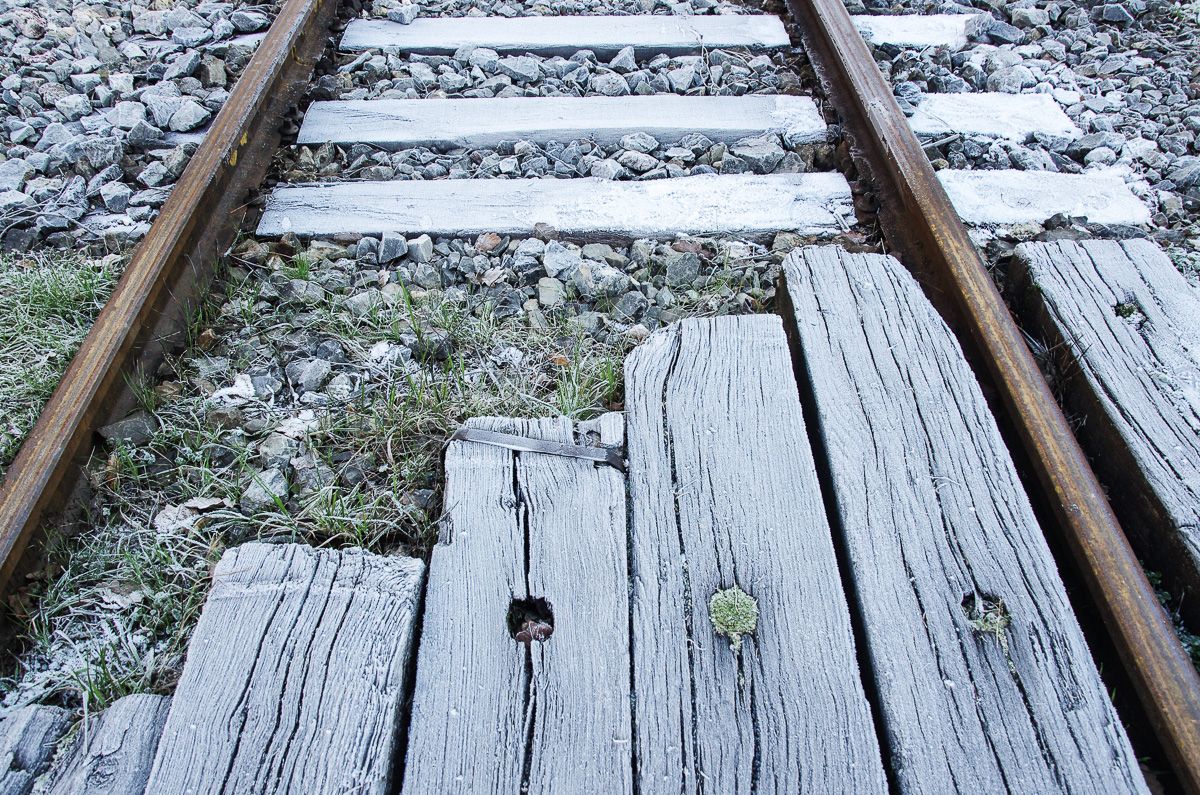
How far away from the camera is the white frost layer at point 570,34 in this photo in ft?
12.2

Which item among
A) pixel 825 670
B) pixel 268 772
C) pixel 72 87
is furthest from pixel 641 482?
pixel 72 87

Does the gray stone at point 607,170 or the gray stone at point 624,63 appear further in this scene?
the gray stone at point 624,63

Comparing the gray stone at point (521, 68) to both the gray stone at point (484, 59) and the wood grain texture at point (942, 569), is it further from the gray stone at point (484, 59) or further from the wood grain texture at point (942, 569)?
Answer: the wood grain texture at point (942, 569)

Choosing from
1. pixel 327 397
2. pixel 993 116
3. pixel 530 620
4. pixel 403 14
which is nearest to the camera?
pixel 530 620

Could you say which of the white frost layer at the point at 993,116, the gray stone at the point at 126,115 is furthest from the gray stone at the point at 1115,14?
the gray stone at the point at 126,115

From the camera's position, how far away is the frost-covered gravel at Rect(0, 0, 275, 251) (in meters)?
2.87

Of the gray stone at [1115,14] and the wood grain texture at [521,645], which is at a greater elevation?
the gray stone at [1115,14]

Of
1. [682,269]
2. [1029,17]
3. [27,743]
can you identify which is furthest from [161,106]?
[1029,17]

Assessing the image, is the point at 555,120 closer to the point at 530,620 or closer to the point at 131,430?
the point at 131,430

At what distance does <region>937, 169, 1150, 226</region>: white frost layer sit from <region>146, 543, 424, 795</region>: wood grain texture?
86.4 inches

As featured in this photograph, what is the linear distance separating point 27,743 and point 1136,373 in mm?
2379

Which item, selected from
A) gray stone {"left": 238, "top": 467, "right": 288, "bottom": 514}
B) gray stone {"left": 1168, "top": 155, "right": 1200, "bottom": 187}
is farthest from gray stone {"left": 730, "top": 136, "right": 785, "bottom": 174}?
gray stone {"left": 238, "top": 467, "right": 288, "bottom": 514}

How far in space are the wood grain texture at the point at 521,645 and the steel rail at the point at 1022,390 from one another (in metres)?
0.87

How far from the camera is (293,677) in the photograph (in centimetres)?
145
